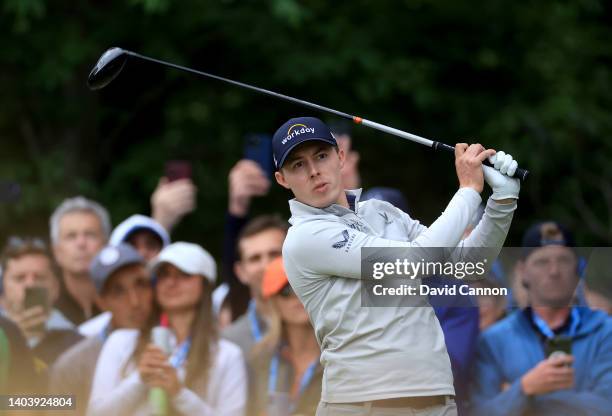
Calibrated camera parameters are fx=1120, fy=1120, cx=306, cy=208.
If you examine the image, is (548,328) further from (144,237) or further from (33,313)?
(33,313)

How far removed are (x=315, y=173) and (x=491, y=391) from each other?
2076mm

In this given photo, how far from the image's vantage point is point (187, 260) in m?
6.18

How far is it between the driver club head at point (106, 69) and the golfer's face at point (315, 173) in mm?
1005

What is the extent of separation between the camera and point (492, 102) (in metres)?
11.6

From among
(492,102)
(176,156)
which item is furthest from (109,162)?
(492,102)

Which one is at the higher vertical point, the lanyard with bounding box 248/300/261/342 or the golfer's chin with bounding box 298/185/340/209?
the lanyard with bounding box 248/300/261/342

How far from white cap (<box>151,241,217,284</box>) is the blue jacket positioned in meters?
1.61

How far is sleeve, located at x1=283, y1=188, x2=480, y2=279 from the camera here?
3592 millimetres

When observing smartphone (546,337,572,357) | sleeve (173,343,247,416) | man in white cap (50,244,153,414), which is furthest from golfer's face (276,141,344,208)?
man in white cap (50,244,153,414)

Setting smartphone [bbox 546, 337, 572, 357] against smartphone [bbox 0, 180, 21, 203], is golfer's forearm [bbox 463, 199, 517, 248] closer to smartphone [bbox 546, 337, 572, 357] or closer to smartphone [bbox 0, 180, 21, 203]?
smartphone [bbox 546, 337, 572, 357]

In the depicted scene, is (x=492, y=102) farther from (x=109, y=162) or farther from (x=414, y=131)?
(x=109, y=162)

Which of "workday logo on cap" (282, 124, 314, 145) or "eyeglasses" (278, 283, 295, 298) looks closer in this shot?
"workday logo on cap" (282, 124, 314, 145)

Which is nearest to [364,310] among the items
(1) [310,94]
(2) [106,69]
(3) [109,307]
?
(2) [106,69]

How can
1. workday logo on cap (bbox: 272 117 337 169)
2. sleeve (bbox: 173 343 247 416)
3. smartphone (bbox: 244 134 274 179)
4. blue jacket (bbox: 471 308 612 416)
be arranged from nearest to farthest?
workday logo on cap (bbox: 272 117 337 169) < blue jacket (bbox: 471 308 612 416) < sleeve (bbox: 173 343 247 416) < smartphone (bbox: 244 134 274 179)
